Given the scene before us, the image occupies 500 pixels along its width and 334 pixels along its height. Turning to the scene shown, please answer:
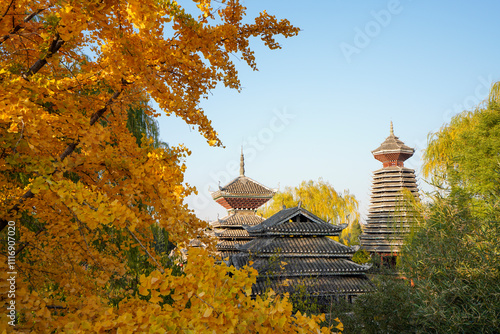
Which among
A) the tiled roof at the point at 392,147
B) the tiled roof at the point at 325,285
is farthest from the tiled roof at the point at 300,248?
the tiled roof at the point at 392,147

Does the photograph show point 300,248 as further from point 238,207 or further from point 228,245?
point 238,207

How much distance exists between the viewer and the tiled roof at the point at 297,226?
496 inches

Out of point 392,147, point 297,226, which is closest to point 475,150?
point 297,226

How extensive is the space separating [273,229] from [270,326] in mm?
10875

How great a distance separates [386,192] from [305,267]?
1323cm

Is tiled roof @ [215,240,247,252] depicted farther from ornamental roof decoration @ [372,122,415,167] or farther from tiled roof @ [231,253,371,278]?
ornamental roof decoration @ [372,122,415,167]

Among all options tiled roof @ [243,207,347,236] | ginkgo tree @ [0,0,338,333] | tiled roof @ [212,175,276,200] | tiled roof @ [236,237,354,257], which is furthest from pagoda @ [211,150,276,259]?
ginkgo tree @ [0,0,338,333]

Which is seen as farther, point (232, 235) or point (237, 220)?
point (237, 220)

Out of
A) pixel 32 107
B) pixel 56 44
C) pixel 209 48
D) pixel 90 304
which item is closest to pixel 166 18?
pixel 209 48

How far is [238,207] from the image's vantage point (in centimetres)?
2088

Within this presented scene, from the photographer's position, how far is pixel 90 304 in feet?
6.38

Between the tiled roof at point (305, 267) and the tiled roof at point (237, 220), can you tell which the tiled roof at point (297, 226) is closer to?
the tiled roof at point (305, 267)

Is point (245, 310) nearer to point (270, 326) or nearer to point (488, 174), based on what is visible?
point (270, 326)

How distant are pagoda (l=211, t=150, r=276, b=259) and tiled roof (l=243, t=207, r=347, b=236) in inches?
223
